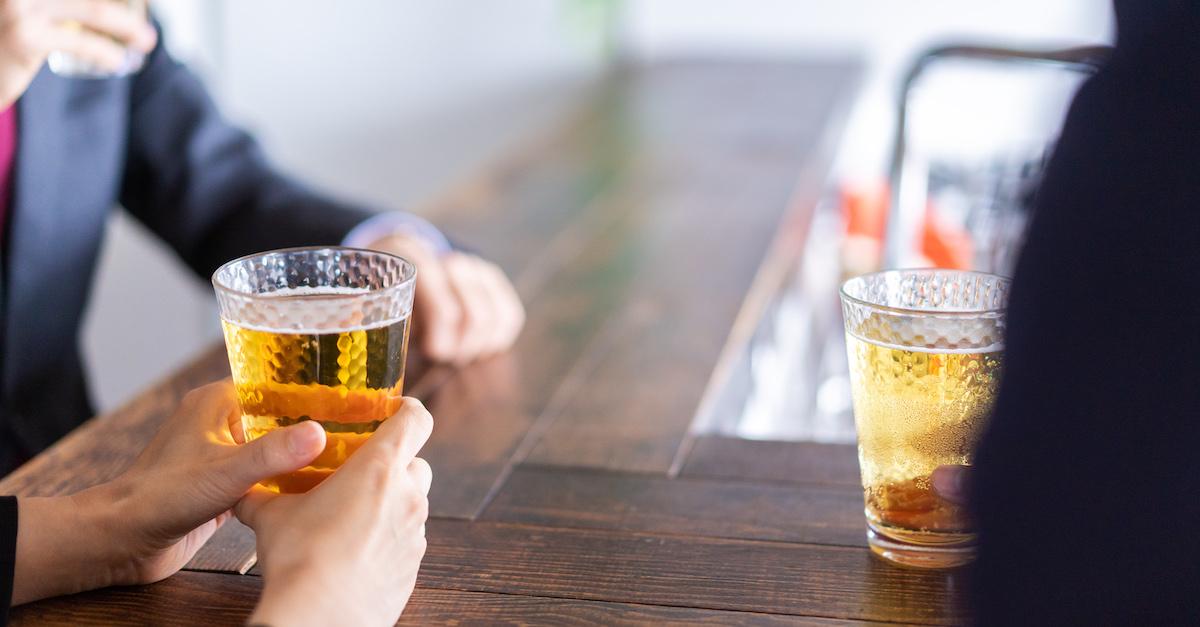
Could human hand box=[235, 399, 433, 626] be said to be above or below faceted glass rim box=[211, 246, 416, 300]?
below

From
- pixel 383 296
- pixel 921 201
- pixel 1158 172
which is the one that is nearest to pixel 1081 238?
pixel 1158 172

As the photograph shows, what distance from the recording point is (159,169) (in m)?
1.42

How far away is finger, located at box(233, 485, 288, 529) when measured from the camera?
2.08ft

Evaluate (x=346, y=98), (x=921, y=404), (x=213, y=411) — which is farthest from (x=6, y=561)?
(x=346, y=98)

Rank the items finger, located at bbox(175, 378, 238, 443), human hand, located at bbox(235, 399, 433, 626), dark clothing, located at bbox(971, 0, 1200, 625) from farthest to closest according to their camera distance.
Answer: finger, located at bbox(175, 378, 238, 443) → human hand, located at bbox(235, 399, 433, 626) → dark clothing, located at bbox(971, 0, 1200, 625)

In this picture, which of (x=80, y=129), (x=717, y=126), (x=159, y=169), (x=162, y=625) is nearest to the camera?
(x=162, y=625)

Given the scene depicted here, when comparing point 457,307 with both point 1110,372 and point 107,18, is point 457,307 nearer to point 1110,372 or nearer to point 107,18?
point 107,18

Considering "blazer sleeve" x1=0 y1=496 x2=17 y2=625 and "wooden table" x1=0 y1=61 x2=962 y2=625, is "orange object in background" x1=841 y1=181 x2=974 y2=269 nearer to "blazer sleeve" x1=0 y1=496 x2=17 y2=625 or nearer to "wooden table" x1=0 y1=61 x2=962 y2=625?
"wooden table" x1=0 y1=61 x2=962 y2=625

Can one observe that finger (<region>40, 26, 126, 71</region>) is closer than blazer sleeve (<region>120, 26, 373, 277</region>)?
Yes

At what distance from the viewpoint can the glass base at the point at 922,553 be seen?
0.68 metres

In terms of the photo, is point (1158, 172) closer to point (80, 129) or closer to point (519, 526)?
point (519, 526)

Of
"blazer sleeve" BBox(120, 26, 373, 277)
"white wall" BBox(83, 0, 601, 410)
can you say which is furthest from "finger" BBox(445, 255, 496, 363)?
"white wall" BBox(83, 0, 601, 410)

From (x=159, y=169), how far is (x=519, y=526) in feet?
2.83

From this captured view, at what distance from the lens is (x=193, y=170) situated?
1408 millimetres
